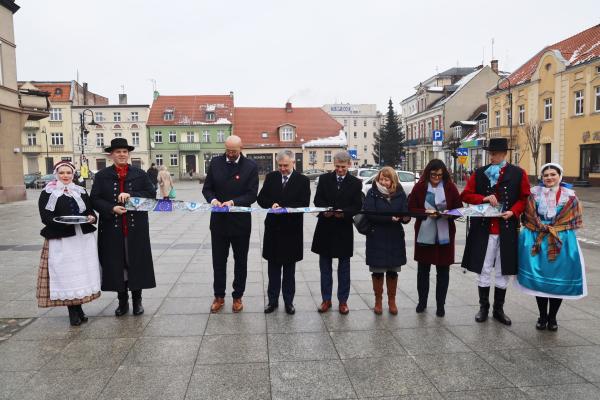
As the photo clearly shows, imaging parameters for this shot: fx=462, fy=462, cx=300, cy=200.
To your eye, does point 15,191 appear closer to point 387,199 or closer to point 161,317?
point 161,317

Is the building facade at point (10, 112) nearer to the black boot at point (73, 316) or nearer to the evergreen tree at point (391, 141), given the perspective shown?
the black boot at point (73, 316)

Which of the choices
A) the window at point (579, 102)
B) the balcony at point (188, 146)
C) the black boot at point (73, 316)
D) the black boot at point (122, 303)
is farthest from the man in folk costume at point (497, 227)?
the balcony at point (188, 146)

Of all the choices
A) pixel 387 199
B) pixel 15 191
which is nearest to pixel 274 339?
pixel 387 199

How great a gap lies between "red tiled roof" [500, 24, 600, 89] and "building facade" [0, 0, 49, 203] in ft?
108

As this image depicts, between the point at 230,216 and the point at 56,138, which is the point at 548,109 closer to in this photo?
the point at 230,216

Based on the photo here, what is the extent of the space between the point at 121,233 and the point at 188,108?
58278 mm

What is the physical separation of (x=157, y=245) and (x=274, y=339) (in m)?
6.40

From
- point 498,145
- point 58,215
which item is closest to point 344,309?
point 498,145

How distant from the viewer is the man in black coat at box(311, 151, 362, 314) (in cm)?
536

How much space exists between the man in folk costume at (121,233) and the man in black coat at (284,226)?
4.68 feet

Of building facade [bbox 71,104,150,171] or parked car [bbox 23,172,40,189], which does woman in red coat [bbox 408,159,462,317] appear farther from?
building facade [bbox 71,104,150,171]

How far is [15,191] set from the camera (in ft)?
72.7

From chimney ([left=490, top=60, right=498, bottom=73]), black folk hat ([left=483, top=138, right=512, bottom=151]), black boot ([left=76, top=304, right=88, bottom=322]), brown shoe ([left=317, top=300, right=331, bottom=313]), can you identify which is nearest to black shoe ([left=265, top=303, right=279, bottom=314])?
brown shoe ([left=317, top=300, right=331, bottom=313])

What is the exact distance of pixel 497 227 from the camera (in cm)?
511
